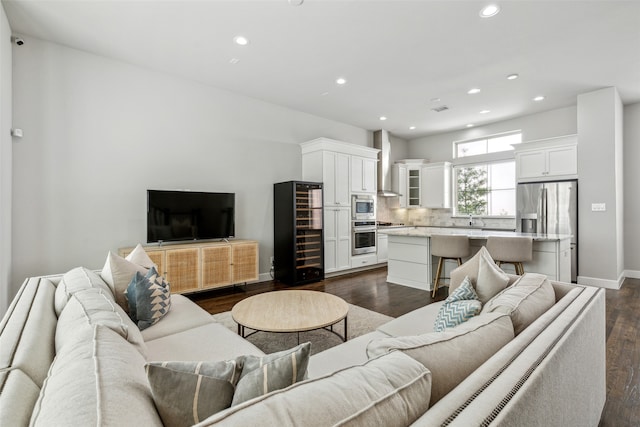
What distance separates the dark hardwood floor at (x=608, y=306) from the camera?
5.98 feet

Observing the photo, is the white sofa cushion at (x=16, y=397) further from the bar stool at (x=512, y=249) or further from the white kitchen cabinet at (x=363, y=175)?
the white kitchen cabinet at (x=363, y=175)

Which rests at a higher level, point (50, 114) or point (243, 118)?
point (243, 118)

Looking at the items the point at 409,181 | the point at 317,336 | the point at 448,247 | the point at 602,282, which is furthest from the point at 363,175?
the point at 602,282

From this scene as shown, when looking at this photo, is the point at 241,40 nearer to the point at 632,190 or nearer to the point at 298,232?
the point at 298,232

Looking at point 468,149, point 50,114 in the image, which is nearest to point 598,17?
point 468,149

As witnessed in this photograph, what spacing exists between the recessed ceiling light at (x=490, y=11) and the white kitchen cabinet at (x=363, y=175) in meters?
3.19

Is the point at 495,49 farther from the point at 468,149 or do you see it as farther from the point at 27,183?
the point at 27,183

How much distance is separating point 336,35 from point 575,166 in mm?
4412

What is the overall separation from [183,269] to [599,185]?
612 centimetres

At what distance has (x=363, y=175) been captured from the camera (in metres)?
5.91

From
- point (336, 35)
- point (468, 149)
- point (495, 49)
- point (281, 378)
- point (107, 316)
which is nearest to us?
point (281, 378)

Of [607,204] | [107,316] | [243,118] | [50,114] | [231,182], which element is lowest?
[107,316]

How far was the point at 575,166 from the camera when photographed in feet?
15.4

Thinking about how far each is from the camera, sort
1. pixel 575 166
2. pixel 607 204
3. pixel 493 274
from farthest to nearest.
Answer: pixel 575 166 → pixel 607 204 → pixel 493 274
